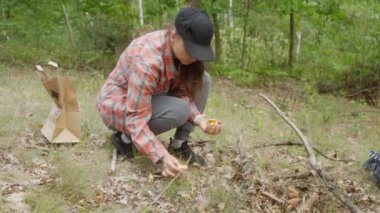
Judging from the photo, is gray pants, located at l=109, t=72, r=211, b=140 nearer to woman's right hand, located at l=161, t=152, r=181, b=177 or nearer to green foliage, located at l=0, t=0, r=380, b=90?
woman's right hand, located at l=161, t=152, r=181, b=177

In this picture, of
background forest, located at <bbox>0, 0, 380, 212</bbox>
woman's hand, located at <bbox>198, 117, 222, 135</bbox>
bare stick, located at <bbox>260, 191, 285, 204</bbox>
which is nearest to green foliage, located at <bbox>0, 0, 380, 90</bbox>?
background forest, located at <bbox>0, 0, 380, 212</bbox>

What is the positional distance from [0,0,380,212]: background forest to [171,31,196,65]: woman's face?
738 millimetres

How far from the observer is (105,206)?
2.83 meters

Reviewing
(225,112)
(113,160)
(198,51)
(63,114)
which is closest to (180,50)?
(198,51)

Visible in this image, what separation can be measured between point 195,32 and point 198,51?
106 millimetres

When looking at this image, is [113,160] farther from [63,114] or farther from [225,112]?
[225,112]

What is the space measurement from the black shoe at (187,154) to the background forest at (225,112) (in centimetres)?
7

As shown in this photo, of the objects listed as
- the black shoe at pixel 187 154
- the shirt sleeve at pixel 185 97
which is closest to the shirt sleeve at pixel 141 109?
the shirt sleeve at pixel 185 97

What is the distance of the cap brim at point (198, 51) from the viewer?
2.76 metres

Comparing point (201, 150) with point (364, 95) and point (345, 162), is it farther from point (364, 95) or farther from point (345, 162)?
point (364, 95)

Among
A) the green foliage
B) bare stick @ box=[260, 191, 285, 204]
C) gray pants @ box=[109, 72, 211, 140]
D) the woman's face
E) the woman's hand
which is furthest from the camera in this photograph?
the green foliage

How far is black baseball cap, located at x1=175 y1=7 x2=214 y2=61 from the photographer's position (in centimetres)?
275

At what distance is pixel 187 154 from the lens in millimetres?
3561

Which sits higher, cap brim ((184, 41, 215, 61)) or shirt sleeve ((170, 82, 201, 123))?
cap brim ((184, 41, 215, 61))
